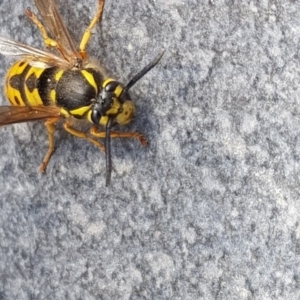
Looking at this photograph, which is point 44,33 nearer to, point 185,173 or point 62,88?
point 62,88

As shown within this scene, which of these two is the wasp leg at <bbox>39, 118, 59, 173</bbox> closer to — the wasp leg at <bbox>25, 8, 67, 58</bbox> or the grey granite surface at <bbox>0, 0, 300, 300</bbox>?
the grey granite surface at <bbox>0, 0, 300, 300</bbox>

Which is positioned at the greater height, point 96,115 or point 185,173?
point 96,115

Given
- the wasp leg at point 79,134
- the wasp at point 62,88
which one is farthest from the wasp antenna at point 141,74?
the wasp leg at point 79,134

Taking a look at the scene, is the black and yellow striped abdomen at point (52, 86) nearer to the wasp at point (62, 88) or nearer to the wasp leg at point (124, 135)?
the wasp at point (62, 88)

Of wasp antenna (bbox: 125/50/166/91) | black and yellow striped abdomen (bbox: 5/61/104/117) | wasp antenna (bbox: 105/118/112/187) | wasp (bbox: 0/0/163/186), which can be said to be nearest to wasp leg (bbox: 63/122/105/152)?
wasp (bbox: 0/0/163/186)

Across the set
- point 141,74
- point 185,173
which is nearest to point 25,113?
point 141,74

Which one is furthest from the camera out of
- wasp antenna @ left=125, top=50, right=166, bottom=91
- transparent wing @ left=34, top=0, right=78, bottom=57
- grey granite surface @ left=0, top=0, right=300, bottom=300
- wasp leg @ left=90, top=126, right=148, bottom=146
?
transparent wing @ left=34, top=0, right=78, bottom=57

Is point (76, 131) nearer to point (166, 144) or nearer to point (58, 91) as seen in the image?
point (58, 91)
